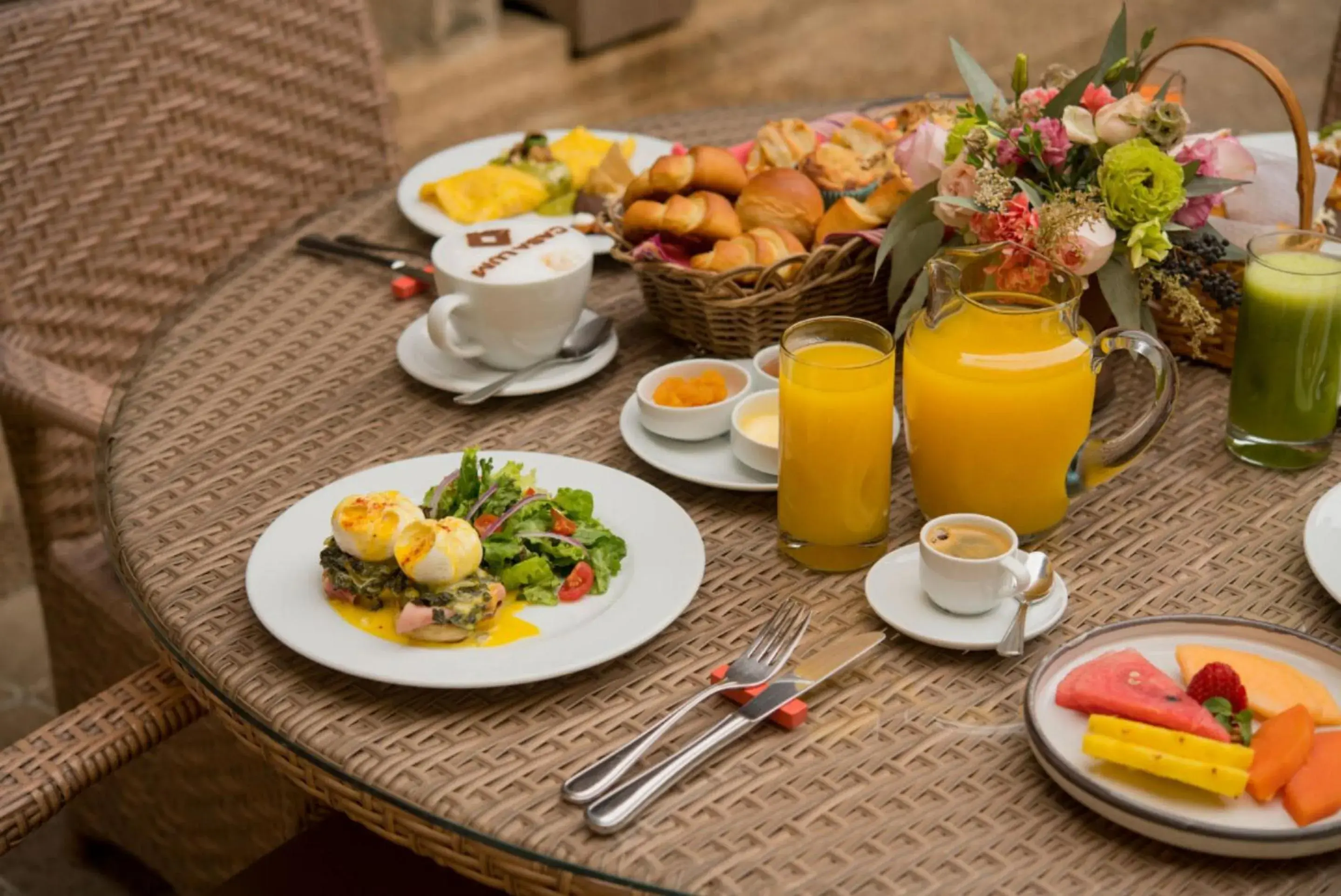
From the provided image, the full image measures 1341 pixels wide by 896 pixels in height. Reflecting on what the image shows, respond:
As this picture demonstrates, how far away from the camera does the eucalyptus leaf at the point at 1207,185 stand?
4.02ft

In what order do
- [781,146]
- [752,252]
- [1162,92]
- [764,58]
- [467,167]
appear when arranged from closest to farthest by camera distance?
[1162,92], [752,252], [781,146], [467,167], [764,58]

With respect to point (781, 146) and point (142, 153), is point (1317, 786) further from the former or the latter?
point (142, 153)

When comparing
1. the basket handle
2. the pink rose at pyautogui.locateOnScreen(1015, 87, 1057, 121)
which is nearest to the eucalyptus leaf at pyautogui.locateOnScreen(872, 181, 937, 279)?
the pink rose at pyautogui.locateOnScreen(1015, 87, 1057, 121)

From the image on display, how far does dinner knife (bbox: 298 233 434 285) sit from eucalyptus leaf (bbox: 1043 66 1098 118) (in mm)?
691

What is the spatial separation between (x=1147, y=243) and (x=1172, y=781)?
509 millimetres

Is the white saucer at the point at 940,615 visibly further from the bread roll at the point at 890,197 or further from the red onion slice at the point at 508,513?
the bread roll at the point at 890,197

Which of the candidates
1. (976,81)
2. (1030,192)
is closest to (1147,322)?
(1030,192)

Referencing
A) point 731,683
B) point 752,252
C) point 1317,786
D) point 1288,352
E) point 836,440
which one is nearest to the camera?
point 1317,786

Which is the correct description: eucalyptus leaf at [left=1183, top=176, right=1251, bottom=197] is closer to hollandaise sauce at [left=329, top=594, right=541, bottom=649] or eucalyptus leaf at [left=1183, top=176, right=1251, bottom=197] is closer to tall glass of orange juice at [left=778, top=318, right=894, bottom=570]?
tall glass of orange juice at [left=778, top=318, right=894, bottom=570]

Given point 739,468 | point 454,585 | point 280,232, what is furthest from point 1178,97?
point 280,232

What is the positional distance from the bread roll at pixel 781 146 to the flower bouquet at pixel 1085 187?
0.27 meters

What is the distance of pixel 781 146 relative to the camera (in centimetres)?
160

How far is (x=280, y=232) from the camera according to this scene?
5.83ft

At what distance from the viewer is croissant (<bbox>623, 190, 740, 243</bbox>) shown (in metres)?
1.44
